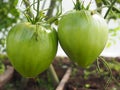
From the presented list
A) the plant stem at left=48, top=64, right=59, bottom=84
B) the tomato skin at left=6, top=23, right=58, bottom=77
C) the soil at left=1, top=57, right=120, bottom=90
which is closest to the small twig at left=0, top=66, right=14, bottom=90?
the soil at left=1, top=57, right=120, bottom=90

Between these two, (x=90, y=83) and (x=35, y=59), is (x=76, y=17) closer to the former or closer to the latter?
(x=35, y=59)

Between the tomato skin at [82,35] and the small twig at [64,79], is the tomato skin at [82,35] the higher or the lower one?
the higher one

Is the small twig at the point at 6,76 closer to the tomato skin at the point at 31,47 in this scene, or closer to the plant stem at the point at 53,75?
the plant stem at the point at 53,75

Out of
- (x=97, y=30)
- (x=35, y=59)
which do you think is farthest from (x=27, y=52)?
(x=97, y=30)

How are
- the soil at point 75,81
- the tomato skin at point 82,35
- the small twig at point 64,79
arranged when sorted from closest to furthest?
the tomato skin at point 82,35 → the small twig at point 64,79 → the soil at point 75,81

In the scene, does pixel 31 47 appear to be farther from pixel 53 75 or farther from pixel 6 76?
pixel 6 76

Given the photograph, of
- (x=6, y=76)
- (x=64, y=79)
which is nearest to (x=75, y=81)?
(x=64, y=79)

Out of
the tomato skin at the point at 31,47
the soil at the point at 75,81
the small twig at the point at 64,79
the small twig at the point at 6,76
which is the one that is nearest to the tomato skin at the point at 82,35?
the tomato skin at the point at 31,47
